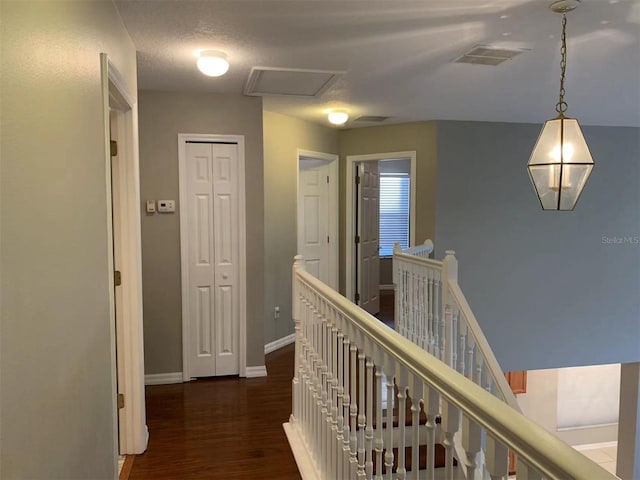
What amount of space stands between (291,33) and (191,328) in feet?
8.13

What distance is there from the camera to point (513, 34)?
2566 mm

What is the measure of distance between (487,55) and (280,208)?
250cm

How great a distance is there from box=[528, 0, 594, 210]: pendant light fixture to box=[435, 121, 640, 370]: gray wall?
2432 mm

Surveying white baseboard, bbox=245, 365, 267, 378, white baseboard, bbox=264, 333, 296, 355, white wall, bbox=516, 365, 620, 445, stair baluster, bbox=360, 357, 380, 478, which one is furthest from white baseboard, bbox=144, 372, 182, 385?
white wall, bbox=516, 365, 620, 445

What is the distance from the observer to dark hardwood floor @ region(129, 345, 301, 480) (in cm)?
261

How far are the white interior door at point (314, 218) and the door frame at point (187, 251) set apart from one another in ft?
4.80

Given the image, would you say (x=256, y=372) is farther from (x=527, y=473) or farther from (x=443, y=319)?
(x=527, y=473)

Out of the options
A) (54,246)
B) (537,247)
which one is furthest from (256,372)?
(537,247)

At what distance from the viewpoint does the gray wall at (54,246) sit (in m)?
0.98

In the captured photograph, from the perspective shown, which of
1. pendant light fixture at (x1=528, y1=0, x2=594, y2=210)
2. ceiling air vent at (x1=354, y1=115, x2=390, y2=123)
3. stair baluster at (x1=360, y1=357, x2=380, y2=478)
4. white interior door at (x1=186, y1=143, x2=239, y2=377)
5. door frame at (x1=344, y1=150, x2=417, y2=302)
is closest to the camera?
stair baluster at (x1=360, y1=357, x2=380, y2=478)

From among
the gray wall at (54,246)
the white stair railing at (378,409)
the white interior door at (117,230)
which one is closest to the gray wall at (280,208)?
the white stair railing at (378,409)

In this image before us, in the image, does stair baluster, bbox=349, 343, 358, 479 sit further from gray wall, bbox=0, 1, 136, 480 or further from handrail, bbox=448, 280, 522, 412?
handrail, bbox=448, 280, 522, 412

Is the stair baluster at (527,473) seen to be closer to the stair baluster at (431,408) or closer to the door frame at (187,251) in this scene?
the stair baluster at (431,408)

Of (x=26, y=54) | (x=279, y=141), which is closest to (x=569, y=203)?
(x=26, y=54)
